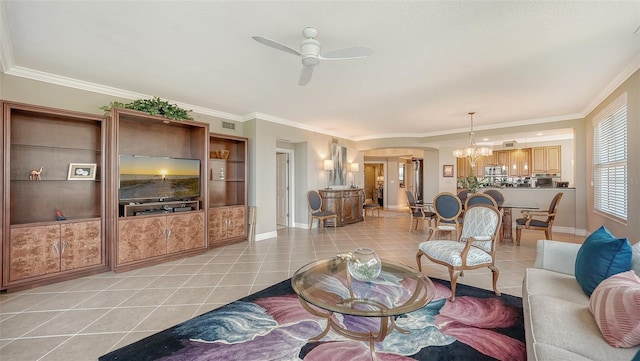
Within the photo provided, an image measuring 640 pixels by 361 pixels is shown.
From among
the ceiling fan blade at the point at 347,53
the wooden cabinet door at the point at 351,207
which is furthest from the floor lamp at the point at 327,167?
the ceiling fan blade at the point at 347,53

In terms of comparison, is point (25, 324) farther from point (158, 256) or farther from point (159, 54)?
point (159, 54)

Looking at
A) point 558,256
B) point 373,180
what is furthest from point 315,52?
point 373,180

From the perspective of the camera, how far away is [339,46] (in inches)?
104

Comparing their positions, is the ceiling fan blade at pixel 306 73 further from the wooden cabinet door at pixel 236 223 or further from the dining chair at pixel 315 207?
the dining chair at pixel 315 207

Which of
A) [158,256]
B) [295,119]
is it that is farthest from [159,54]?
[295,119]

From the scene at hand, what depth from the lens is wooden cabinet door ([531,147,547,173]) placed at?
27.3 ft

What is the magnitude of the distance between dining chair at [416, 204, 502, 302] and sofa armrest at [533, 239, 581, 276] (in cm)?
47

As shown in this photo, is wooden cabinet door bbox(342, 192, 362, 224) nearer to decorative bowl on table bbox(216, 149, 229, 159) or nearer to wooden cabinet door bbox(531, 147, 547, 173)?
decorative bowl on table bbox(216, 149, 229, 159)

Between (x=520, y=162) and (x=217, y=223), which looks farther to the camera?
(x=520, y=162)

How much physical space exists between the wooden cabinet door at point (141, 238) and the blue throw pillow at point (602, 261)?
4634mm

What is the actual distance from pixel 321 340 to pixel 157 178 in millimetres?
3495

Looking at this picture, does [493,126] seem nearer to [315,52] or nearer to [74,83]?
[315,52]

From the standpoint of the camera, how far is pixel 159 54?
2846 mm

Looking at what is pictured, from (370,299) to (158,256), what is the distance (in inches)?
131
